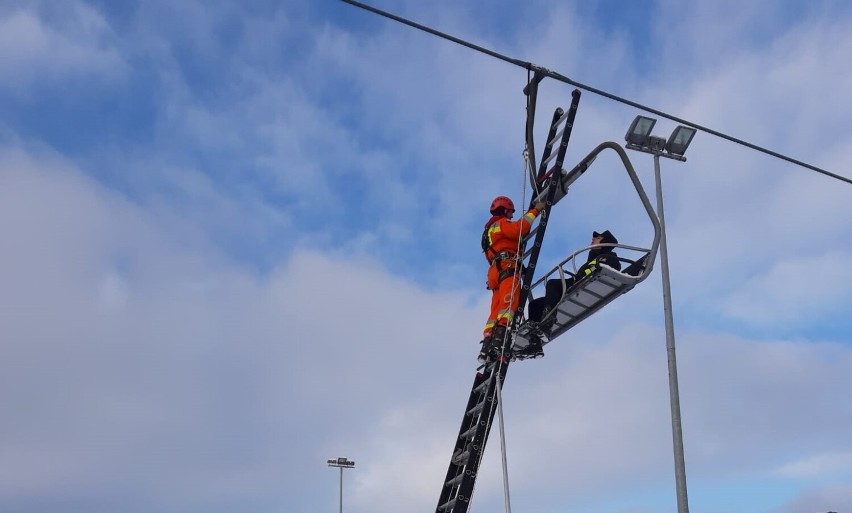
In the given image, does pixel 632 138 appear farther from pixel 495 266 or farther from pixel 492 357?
pixel 492 357

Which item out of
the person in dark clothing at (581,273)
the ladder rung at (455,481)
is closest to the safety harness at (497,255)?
the person in dark clothing at (581,273)

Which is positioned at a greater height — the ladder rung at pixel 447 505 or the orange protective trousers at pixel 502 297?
the orange protective trousers at pixel 502 297

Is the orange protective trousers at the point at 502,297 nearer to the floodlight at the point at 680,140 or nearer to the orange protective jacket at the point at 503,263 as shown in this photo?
the orange protective jacket at the point at 503,263

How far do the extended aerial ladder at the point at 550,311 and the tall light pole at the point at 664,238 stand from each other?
731 cm

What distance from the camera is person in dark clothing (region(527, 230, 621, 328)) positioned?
393 inches

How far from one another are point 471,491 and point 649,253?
11.0 feet

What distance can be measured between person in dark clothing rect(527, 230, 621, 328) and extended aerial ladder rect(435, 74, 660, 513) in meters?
0.08

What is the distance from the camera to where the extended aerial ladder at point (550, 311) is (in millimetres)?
8852

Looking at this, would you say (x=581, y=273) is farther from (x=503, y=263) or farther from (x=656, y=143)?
(x=656, y=143)

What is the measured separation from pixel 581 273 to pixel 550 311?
23.9 inches

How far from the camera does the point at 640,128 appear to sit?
19.8m

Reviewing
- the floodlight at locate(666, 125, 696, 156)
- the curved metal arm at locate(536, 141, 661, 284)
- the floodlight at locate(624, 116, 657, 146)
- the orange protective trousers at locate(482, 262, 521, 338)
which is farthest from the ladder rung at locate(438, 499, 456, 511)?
the floodlight at locate(666, 125, 696, 156)

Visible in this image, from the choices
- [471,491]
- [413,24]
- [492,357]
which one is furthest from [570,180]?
[471,491]

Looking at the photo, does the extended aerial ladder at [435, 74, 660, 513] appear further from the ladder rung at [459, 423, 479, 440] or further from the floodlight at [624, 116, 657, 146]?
the floodlight at [624, 116, 657, 146]
